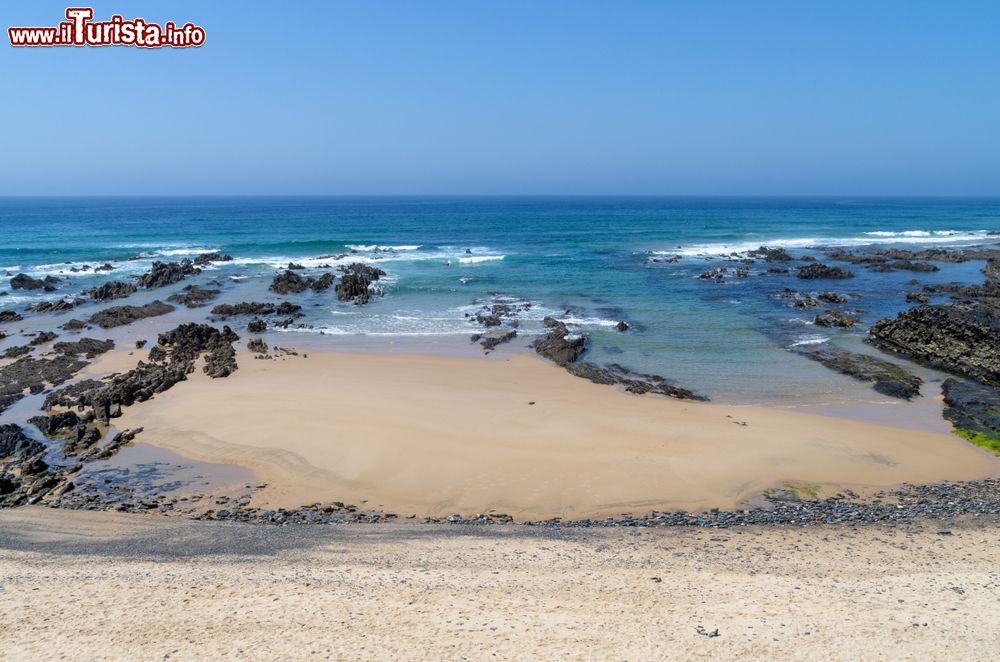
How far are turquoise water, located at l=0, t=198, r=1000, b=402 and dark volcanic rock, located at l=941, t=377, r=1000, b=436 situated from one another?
1.95 metres

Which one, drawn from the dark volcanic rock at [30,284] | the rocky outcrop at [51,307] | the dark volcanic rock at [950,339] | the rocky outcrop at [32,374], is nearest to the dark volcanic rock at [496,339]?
the rocky outcrop at [32,374]

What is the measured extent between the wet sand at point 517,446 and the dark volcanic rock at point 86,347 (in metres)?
5.93

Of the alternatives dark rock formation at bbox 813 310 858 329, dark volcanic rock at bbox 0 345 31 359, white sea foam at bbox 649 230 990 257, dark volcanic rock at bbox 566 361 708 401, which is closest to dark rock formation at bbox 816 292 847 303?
dark rock formation at bbox 813 310 858 329

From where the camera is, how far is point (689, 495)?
11.3 m

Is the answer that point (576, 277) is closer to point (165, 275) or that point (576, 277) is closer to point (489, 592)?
point (165, 275)

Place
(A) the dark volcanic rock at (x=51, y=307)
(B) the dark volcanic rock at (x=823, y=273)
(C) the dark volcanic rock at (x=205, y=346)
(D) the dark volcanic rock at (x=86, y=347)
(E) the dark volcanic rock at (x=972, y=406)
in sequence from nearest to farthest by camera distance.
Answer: (E) the dark volcanic rock at (x=972, y=406)
(C) the dark volcanic rock at (x=205, y=346)
(D) the dark volcanic rock at (x=86, y=347)
(A) the dark volcanic rock at (x=51, y=307)
(B) the dark volcanic rock at (x=823, y=273)

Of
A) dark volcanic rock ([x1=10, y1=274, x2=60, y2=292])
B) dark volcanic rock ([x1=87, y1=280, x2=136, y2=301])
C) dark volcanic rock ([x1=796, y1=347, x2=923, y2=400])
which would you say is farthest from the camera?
dark volcanic rock ([x1=10, y1=274, x2=60, y2=292])

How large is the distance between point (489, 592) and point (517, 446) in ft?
18.1

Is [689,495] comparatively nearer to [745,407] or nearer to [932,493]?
[932,493]

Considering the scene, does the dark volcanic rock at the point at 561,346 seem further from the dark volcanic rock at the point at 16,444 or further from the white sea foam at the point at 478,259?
the white sea foam at the point at 478,259

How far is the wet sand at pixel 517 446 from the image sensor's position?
37.6ft

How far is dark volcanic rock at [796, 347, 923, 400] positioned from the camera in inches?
661

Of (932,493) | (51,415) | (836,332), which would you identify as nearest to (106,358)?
(51,415)

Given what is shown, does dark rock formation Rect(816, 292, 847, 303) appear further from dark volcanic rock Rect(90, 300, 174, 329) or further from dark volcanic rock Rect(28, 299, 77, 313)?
dark volcanic rock Rect(28, 299, 77, 313)
